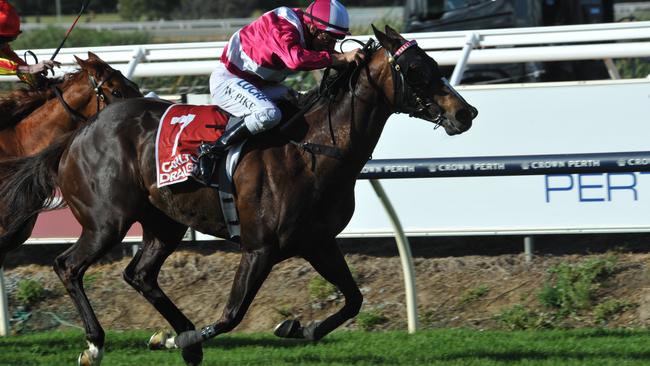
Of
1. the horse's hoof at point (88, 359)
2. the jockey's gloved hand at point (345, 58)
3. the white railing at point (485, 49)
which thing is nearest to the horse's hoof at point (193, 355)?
the horse's hoof at point (88, 359)

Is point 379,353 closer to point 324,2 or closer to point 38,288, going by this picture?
point 324,2

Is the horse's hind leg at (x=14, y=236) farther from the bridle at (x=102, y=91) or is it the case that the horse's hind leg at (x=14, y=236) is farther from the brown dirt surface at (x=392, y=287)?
the brown dirt surface at (x=392, y=287)

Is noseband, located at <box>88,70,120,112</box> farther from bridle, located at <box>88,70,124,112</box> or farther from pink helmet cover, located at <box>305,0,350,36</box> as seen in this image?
pink helmet cover, located at <box>305,0,350,36</box>

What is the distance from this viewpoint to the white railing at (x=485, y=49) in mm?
7395

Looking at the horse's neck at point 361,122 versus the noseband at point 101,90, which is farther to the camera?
the noseband at point 101,90

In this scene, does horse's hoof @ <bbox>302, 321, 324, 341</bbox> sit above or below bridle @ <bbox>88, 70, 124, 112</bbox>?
below

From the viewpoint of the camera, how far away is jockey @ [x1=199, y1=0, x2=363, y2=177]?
5129mm

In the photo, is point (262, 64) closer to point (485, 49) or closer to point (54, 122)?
point (54, 122)

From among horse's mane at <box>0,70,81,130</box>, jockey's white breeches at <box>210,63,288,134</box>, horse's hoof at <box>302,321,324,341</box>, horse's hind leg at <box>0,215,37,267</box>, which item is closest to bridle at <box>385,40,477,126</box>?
jockey's white breeches at <box>210,63,288,134</box>

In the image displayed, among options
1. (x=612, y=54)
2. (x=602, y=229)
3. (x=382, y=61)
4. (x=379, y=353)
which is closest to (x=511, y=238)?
(x=602, y=229)

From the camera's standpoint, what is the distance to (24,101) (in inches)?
271

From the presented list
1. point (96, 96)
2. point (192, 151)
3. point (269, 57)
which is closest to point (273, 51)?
point (269, 57)

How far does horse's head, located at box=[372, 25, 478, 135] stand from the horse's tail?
1.89 meters

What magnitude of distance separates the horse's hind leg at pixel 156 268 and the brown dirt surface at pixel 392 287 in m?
1.13
